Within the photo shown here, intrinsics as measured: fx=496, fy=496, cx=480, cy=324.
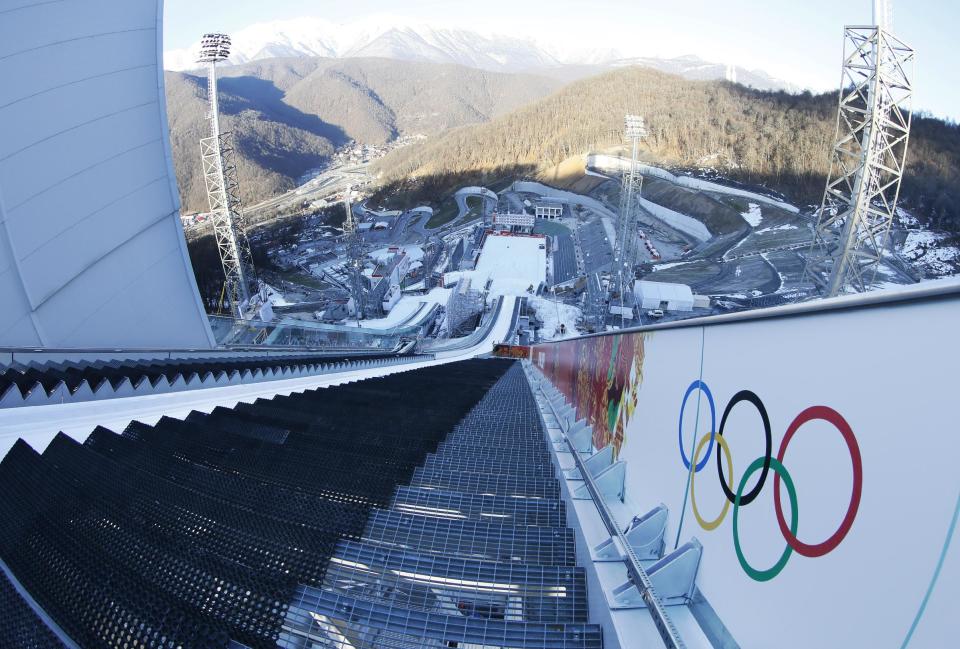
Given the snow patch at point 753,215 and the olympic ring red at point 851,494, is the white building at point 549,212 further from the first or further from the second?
the olympic ring red at point 851,494

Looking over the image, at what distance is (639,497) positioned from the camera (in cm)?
204

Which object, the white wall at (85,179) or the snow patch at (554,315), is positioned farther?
the snow patch at (554,315)

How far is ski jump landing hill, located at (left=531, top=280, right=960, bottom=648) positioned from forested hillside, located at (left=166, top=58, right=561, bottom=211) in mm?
91883

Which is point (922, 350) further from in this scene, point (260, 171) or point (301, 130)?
point (301, 130)

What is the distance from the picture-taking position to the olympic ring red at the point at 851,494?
90 centimetres

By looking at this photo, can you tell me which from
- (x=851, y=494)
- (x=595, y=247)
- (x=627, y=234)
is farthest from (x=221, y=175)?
(x=595, y=247)

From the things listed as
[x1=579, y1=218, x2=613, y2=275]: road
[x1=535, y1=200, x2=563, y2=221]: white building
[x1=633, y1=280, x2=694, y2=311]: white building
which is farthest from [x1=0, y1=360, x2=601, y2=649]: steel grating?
[x1=535, y1=200, x2=563, y2=221]: white building

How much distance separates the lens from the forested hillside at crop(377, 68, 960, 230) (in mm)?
43625

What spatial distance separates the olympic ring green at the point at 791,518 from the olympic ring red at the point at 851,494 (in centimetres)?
2

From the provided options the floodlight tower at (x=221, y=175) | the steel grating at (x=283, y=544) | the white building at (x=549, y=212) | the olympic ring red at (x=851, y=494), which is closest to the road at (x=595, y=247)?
the white building at (x=549, y=212)

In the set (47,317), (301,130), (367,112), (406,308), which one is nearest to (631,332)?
(47,317)

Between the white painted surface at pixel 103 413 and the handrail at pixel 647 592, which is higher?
the handrail at pixel 647 592

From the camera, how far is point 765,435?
119 centimetres

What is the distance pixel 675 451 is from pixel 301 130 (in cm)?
13715
